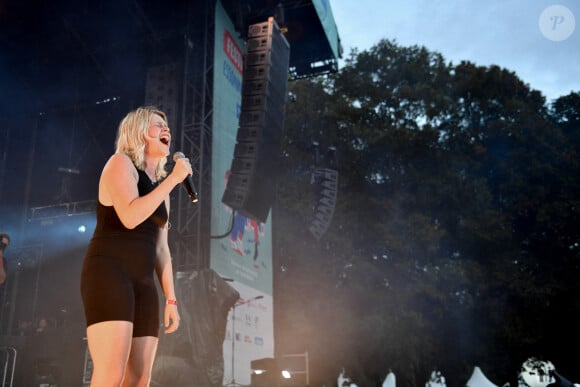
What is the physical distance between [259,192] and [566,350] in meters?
11.6

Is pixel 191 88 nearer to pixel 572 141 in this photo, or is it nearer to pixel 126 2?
pixel 126 2

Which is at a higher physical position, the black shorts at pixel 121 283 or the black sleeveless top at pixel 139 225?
the black sleeveless top at pixel 139 225

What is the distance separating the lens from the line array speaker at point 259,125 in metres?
9.59

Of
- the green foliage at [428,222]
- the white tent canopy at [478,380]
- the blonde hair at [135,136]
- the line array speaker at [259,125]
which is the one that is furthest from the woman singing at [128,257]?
the white tent canopy at [478,380]

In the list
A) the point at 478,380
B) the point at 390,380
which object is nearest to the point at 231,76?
the point at 390,380

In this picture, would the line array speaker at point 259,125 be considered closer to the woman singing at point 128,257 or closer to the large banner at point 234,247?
the large banner at point 234,247

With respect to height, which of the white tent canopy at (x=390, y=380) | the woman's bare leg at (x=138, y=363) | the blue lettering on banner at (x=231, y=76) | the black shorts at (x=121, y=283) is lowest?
the white tent canopy at (x=390, y=380)

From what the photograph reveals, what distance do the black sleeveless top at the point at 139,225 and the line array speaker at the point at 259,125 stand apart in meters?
7.45

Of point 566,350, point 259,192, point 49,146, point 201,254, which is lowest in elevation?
point 566,350

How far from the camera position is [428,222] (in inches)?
666

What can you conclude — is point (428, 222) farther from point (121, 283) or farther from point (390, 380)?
point (121, 283)

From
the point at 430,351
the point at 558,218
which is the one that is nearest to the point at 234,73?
the point at 430,351

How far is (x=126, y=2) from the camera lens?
1040 centimetres

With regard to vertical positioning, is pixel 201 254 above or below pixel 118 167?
above
